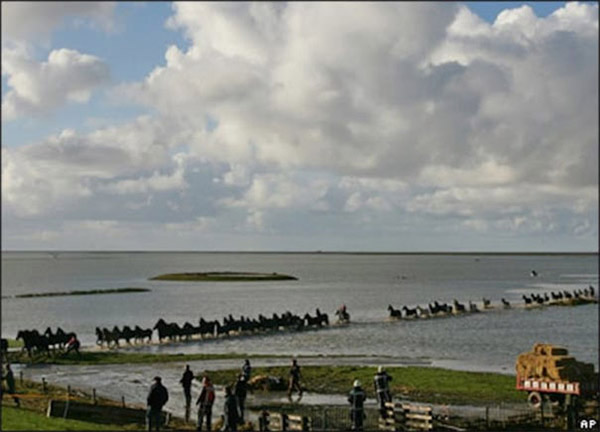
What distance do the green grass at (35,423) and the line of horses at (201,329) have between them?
3082cm

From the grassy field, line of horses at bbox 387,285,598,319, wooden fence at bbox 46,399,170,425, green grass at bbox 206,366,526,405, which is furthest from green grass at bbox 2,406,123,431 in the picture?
line of horses at bbox 387,285,598,319

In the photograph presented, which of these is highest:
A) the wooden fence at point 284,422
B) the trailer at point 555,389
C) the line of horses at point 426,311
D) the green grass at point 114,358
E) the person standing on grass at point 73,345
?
the line of horses at point 426,311

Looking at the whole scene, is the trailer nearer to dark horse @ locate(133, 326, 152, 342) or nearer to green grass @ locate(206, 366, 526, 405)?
green grass @ locate(206, 366, 526, 405)

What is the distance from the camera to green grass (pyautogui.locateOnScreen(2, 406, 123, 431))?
21219 millimetres

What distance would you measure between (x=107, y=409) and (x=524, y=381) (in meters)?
15.6

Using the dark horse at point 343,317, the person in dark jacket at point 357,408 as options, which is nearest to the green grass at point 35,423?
the person in dark jacket at point 357,408

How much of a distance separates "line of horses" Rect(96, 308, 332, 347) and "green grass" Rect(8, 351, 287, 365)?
6.01m

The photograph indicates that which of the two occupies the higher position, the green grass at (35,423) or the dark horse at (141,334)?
the dark horse at (141,334)

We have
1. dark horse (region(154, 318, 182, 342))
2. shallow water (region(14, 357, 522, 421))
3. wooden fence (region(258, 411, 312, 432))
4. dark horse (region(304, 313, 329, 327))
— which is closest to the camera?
wooden fence (region(258, 411, 312, 432))

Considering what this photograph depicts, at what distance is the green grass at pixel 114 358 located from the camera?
45.4m

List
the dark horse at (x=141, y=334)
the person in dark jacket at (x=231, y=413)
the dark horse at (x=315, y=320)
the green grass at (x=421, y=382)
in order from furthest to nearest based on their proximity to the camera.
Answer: the dark horse at (x=315, y=320) → the dark horse at (x=141, y=334) → the green grass at (x=421, y=382) → the person in dark jacket at (x=231, y=413)

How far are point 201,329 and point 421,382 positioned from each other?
1125 inches

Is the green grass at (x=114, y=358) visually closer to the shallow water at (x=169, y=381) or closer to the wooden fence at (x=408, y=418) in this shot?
the shallow water at (x=169, y=381)

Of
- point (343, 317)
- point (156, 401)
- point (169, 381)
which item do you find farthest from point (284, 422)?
point (343, 317)
